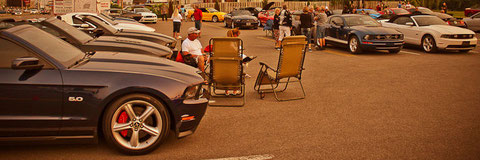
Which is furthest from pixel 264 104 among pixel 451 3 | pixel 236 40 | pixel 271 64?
pixel 451 3

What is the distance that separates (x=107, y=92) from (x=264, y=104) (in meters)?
3.67

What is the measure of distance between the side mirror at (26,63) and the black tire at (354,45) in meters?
12.8

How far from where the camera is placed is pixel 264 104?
803cm

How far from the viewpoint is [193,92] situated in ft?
17.7

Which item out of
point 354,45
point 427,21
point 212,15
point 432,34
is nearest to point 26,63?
point 354,45

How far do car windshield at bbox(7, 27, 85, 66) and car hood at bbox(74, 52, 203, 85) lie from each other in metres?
0.21

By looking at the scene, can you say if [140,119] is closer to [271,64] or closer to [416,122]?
[416,122]

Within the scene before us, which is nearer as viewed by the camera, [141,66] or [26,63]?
[26,63]

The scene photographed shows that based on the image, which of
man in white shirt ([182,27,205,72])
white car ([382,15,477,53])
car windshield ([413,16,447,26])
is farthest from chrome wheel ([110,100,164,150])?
car windshield ([413,16,447,26])

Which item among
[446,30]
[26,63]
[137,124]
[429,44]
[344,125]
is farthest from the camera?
[429,44]

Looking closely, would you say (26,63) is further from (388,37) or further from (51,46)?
(388,37)

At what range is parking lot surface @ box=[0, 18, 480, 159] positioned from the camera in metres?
5.25

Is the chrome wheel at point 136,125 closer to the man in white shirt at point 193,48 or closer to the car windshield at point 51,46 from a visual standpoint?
the car windshield at point 51,46

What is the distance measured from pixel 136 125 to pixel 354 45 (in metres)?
12.6
